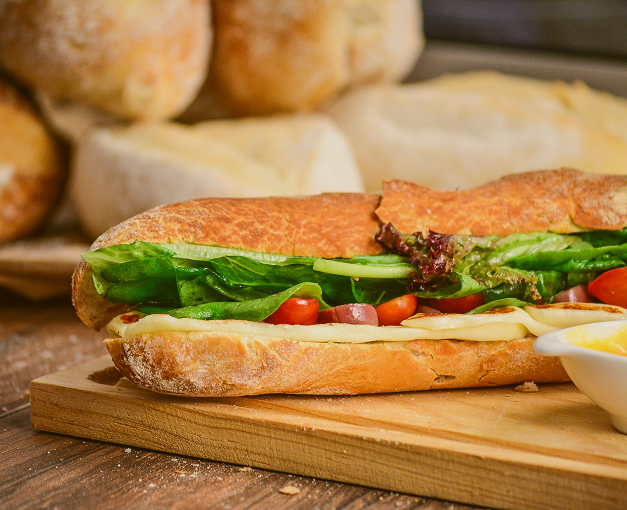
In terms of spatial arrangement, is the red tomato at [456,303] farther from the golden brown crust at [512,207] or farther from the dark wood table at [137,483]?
the dark wood table at [137,483]

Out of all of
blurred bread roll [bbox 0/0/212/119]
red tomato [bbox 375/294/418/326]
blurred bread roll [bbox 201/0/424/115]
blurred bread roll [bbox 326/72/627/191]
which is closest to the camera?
red tomato [bbox 375/294/418/326]

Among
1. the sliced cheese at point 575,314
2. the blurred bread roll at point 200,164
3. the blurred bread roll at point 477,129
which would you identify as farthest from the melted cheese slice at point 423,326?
the blurred bread roll at point 477,129

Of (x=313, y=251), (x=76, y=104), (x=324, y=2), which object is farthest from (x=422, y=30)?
(x=313, y=251)

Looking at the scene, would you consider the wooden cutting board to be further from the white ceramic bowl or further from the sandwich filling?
the sandwich filling

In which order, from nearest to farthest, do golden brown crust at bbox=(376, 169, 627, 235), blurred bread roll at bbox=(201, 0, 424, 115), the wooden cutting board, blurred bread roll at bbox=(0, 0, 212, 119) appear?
the wooden cutting board < golden brown crust at bbox=(376, 169, 627, 235) < blurred bread roll at bbox=(0, 0, 212, 119) < blurred bread roll at bbox=(201, 0, 424, 115)

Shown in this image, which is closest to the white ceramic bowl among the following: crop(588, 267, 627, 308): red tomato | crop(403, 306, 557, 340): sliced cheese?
crop(403, 306, 557, 340): sliced cheese

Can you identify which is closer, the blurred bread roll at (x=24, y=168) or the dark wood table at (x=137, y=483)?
the dark wood table at (x=137, y=483)
